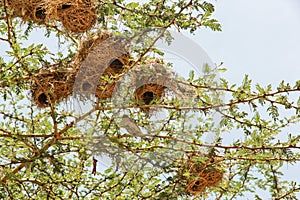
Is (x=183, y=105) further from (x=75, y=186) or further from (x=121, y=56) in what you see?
(x=75, y=186)

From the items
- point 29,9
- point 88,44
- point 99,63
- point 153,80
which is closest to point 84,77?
point 99,63

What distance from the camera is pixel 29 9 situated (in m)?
2.73

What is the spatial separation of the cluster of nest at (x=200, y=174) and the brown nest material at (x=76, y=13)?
30.9 inches

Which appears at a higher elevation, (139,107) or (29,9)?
(29,9)

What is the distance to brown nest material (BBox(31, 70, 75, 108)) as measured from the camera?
2.46 metres

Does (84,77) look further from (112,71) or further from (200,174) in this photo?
(200,174)

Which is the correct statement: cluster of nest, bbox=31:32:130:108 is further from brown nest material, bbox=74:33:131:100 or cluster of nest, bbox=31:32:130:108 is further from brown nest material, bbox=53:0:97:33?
brown nest material, bbox=53:0:97:33

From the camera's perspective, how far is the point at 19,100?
9.82 feet

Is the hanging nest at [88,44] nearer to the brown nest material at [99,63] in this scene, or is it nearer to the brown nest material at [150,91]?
the brown nest material at [99,63]

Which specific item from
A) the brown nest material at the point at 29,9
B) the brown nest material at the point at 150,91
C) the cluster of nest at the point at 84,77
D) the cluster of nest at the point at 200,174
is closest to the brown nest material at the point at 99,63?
the cluster of nest at the point at 84,77

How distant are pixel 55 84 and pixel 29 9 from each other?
446 mm

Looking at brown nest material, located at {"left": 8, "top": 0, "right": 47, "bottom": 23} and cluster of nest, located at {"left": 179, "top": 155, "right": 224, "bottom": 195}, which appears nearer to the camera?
cluster of nest, located at {"left": 179, "top": 155, "right": 224, "bottom": 195}

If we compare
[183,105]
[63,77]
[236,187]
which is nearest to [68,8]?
[63,77]

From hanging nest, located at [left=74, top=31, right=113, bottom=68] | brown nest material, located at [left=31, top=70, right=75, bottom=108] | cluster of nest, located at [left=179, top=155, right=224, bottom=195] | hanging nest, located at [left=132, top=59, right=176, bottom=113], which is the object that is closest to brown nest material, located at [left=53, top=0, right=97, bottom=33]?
hanging nest, located at [left=74, top=31, right=113, bottom=68]
